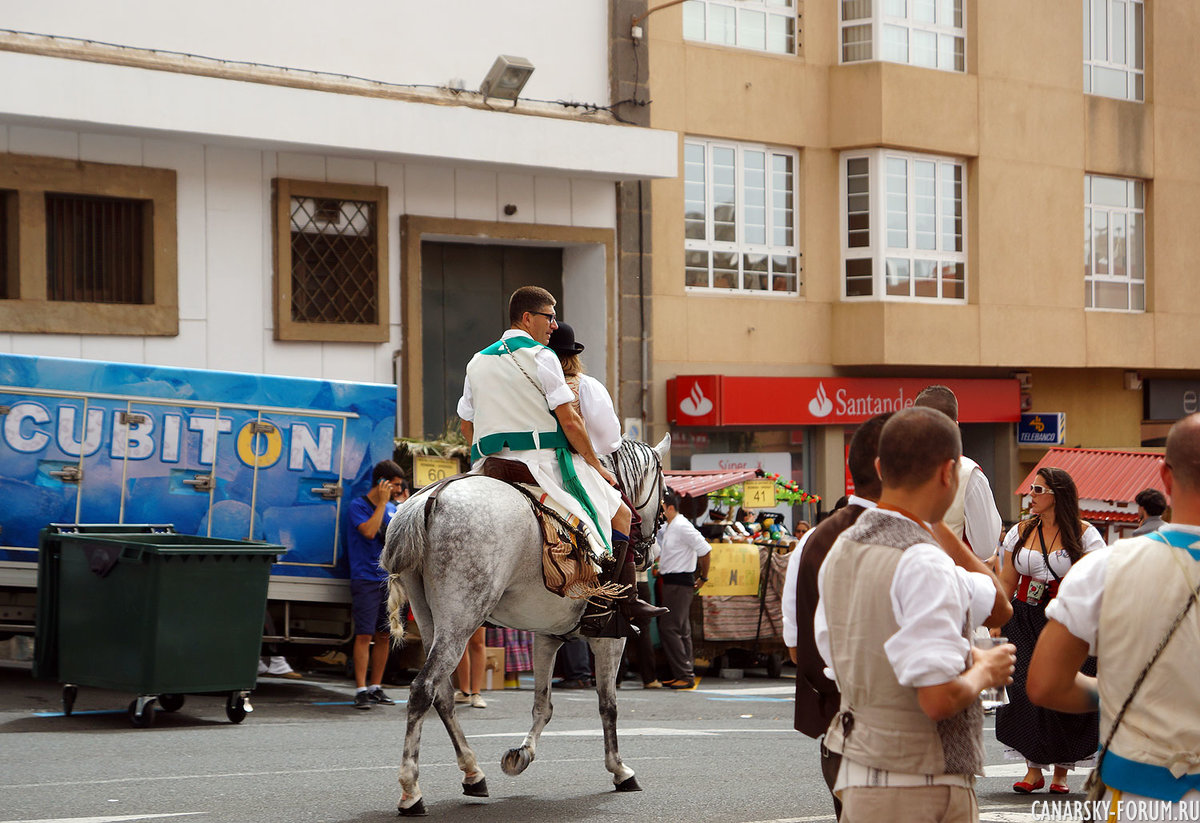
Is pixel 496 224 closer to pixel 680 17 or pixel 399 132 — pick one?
pixel 399 132

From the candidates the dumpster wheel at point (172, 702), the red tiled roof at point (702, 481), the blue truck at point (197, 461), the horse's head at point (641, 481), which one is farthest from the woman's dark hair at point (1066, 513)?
the red tiled roof at point (702, 481)

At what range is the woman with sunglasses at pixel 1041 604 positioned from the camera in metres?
8.98

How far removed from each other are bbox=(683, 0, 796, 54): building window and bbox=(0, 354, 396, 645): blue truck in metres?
10.0

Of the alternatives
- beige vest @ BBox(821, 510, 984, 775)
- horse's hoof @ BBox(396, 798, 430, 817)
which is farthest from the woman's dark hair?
beige vest @ BBox(821, 510, 984, 775)

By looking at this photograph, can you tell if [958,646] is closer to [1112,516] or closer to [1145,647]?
[1145,647]

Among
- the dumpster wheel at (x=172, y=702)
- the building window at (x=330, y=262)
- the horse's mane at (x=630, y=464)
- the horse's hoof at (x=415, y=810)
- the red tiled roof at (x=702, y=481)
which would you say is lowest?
the dumpster wheel at (x=172, y=702)

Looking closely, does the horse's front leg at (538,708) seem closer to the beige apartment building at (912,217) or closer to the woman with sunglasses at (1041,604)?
the woman with sunglasses at (1041,604)

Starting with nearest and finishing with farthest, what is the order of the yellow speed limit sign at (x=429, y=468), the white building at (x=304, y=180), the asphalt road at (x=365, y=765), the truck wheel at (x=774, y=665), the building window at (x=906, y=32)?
1. the asphalt road at (x=365, y=765)
2. the yellow speed limit sign at (x=429, y=468)
3. the white building at (x=304, y=180)
4. the truck wheel at (x=774, y=665)
5. the building window at (x=906, y=32)

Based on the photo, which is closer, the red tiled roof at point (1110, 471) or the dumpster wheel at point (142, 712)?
the dumpster wheel at point (142, 712)

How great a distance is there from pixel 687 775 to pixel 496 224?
12502 mm

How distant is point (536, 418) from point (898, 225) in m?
17.0

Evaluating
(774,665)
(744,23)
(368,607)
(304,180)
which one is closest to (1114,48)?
A: (744,23)

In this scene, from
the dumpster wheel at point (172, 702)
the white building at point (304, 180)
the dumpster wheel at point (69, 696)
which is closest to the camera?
the dumpster wheel at point (69, 696)

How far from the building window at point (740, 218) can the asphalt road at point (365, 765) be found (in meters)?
10.0
